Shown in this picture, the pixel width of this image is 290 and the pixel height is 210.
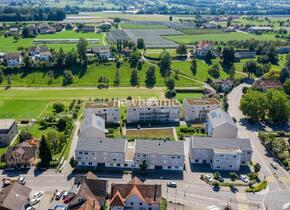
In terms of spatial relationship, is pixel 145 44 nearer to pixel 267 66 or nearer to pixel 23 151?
pixel 267 66

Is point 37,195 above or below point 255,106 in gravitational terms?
below

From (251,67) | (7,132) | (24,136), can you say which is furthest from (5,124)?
(251,67)

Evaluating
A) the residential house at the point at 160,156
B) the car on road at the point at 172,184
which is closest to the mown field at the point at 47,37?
the residential house at the point at 160,156

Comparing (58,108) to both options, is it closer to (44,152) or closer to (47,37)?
(44,152)

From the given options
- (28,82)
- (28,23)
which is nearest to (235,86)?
(28,82)

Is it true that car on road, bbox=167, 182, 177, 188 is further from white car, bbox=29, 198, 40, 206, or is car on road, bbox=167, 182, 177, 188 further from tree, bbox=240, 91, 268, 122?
tree, bbox=240, 91, 268, 122

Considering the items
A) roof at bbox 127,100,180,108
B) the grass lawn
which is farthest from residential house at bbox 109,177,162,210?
the grass lawn

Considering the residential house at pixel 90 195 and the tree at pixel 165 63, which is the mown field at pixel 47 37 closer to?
the tree at pixel 165 63
